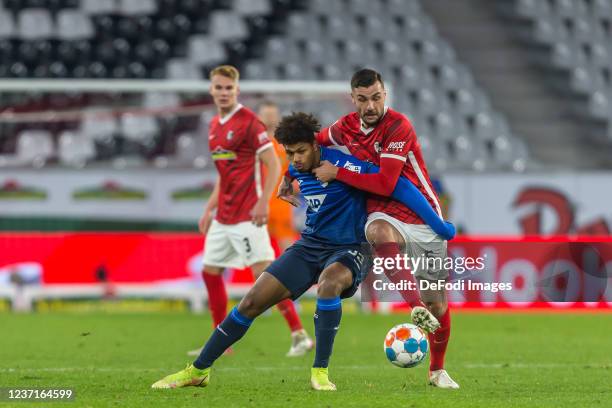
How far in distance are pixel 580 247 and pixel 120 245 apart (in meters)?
8.50

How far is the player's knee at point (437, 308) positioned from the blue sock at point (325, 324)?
0.56 metres

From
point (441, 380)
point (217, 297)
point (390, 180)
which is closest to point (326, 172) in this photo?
point (390, 180)

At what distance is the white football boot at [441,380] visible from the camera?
671 cm

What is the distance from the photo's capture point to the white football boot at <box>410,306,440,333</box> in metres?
6.27

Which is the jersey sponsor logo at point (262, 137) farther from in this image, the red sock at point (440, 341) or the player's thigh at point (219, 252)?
the red sock at point (440, 341)

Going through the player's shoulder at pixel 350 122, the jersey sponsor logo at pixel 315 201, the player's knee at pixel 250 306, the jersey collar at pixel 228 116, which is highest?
the player's shoulder at pixel 350 122

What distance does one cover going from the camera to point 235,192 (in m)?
8.96

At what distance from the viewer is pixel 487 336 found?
36.0 feet

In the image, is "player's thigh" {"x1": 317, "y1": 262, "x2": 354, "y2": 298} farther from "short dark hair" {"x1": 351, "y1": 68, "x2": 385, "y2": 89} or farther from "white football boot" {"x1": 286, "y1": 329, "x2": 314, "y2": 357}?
"white football boot" {"x1": 286, "y1": 329, "x2": 314, "y2": 357}

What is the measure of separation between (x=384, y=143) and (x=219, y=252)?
9.61 feet

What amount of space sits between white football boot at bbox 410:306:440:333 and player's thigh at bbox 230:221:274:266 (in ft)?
9.52

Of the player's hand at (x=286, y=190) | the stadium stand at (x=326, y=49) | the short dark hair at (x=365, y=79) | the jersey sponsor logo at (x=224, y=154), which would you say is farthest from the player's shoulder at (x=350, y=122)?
the stadium stand at (x=326, y=49)

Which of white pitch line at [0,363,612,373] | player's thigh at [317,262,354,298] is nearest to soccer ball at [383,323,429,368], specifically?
player's thigh at [317,262,354,298]

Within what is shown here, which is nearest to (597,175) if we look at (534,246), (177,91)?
(177,91)
